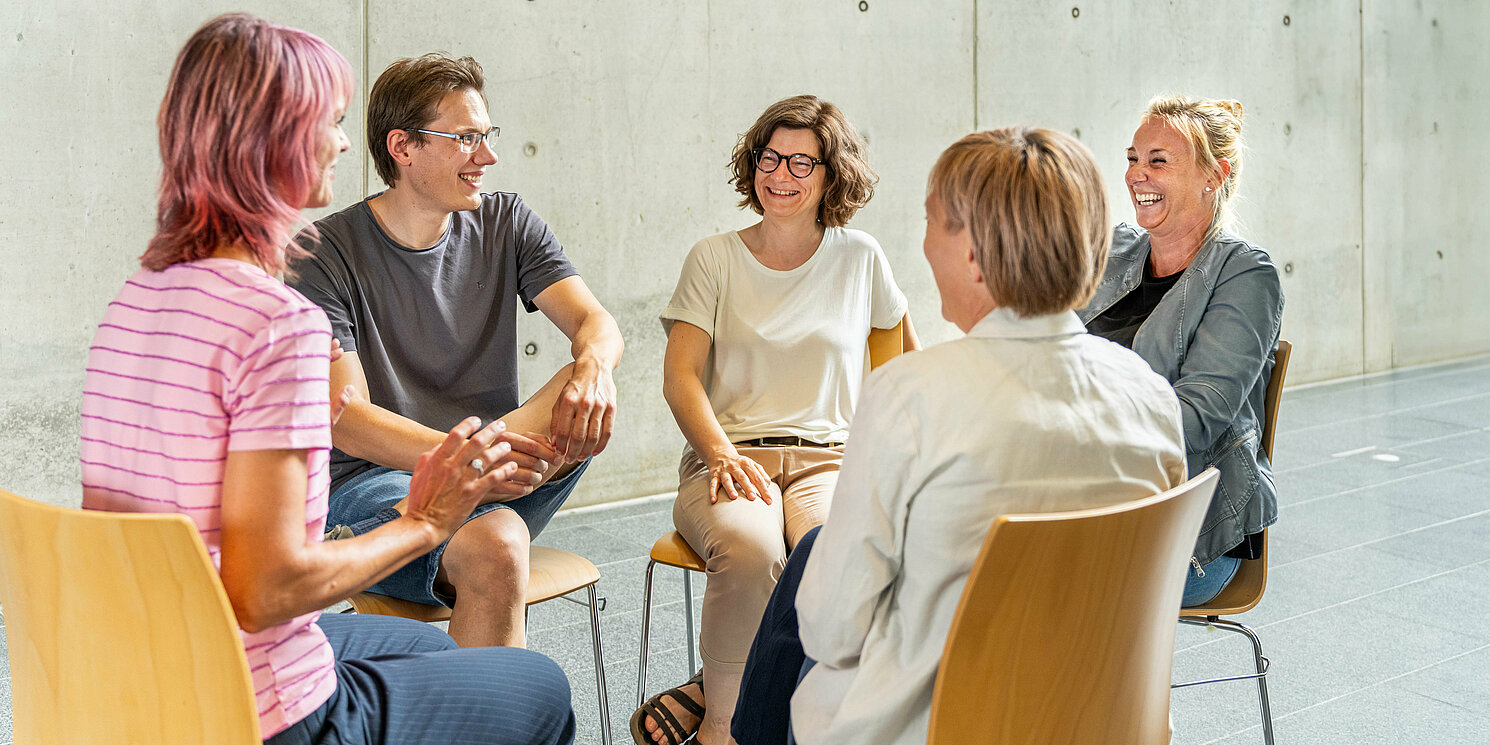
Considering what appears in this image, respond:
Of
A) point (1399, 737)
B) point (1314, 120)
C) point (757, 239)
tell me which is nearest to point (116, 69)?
point (757, 239)

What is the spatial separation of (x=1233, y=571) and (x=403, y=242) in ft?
5.61

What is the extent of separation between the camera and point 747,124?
4.99m

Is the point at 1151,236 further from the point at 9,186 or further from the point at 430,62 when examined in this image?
the point at 9,186

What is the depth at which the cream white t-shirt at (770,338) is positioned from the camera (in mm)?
2549

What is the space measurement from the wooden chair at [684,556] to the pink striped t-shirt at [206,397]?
109cm

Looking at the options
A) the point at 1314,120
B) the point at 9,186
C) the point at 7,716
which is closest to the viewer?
the point at 7,716

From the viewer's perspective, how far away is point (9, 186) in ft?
11.4

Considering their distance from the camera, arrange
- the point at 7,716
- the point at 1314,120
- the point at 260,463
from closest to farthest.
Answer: the point at 260,463 < the point at 7,716 < the point at 1314,120

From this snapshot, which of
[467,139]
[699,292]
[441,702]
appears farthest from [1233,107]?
[441,702]

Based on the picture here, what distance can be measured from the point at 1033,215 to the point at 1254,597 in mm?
1247

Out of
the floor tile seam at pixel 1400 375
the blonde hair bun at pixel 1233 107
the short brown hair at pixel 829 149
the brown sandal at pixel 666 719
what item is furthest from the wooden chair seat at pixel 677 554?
the floor tile seam at pixel 1400 375

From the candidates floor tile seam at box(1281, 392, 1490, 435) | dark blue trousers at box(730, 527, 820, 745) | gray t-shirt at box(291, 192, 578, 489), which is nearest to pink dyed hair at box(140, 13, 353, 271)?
dark blue trousers at box(730, 527, 820, 745)

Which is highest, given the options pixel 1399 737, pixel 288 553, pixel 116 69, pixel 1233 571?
pixel 116 69

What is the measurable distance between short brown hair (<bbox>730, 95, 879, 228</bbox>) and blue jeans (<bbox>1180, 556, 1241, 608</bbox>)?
3.48ft
